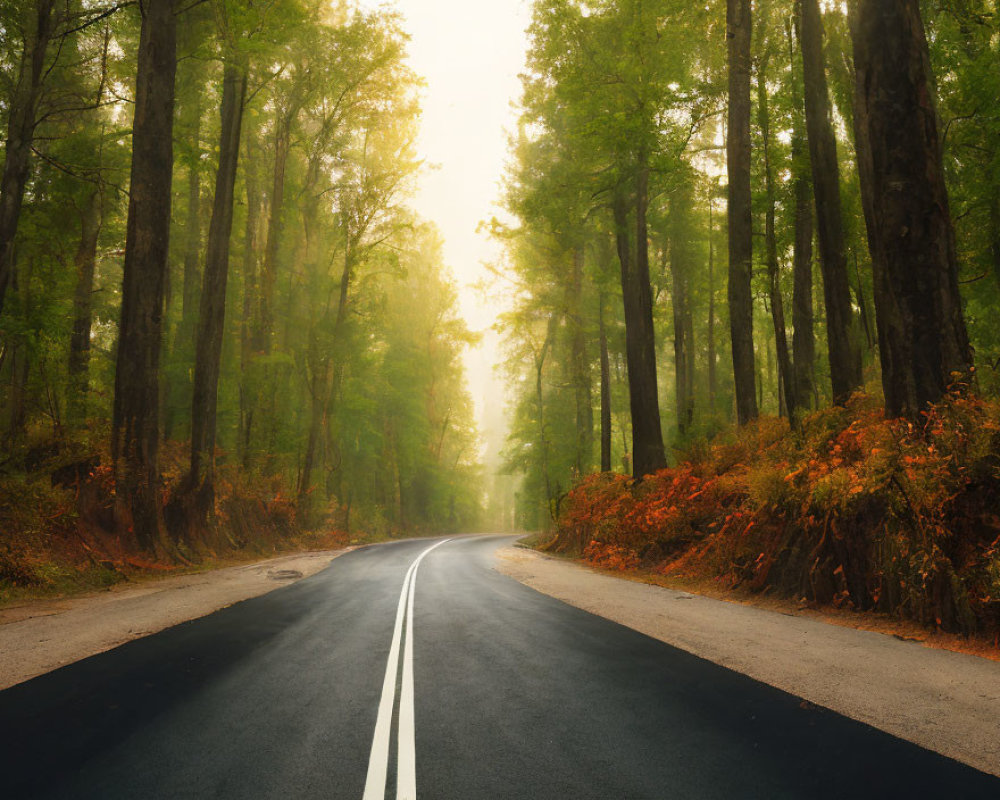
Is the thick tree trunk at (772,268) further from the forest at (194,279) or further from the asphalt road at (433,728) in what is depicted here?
the forest at (194,279)

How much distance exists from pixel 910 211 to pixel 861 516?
4407 millimetres

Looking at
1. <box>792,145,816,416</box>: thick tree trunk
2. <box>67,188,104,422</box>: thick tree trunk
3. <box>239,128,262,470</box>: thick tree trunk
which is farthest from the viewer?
<box>239,128,262,470</box>: thick tree trunk

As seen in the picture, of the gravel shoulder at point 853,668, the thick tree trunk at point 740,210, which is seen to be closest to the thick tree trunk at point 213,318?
the gravel shoulder at point 853,668

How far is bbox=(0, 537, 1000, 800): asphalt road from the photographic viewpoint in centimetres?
347

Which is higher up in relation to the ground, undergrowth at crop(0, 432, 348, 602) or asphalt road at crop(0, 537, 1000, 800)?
undergrowth at crop(0, 432, 348, 602)

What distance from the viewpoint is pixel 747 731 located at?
4219mm

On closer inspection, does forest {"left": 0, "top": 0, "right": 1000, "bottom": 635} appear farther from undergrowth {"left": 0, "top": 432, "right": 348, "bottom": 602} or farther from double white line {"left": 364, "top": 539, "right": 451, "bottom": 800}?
double white line {"left": 364, "top": 539, "right": 451, "bottom": 800}

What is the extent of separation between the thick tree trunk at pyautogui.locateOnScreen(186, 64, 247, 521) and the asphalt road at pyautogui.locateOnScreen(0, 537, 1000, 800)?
38.8 feet

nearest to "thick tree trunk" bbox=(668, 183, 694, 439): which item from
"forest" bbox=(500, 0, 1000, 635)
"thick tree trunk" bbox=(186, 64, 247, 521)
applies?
"forest" bbox=(500, 0, 1000, 635)

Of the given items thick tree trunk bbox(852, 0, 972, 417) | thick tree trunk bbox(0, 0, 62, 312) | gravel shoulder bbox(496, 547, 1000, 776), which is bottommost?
gravel shoulder bbox(496, 547, 1000, 776)

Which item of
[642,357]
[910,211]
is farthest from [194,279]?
[910,211]

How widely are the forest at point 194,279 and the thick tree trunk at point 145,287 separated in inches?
1.9

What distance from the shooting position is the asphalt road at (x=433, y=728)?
347 cm

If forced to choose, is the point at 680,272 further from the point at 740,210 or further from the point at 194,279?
the point at 194,279
